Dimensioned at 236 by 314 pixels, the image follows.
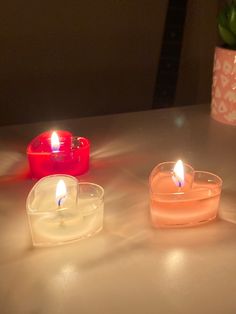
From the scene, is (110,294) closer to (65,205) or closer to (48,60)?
(65,205)

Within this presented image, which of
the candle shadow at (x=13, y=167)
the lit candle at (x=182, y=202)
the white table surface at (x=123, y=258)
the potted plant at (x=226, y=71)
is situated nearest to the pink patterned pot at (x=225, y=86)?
the potted plant at (x=226, y=71)

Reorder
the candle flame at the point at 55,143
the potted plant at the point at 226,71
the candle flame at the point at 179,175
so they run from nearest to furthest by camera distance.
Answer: the candle flame at the point at 179,175 → the candle flame at the point at 55,143 → the potted plant at the point at 226,71

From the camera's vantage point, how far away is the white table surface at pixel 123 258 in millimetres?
334

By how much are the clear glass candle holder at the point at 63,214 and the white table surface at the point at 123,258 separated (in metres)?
0.01

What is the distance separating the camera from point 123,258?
386mm

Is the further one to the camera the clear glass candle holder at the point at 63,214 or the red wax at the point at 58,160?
the red wax at the point at 58,160

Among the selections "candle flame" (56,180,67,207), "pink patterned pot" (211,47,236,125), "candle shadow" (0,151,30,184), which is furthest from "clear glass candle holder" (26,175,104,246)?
"pink patterned pot" (211,47,236,125)

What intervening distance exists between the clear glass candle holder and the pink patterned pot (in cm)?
39

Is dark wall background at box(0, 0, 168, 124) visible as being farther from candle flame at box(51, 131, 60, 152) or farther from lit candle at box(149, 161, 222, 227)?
lit candle at box(149, 161, 222, 227)

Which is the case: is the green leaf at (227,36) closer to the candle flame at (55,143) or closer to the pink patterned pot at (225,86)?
the pink patterned pot at (225,86)

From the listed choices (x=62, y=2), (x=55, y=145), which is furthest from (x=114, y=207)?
(x=62, y=2)

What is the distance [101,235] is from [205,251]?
117 millimetres

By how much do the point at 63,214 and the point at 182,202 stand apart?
5.3 inches

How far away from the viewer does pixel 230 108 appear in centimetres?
73
